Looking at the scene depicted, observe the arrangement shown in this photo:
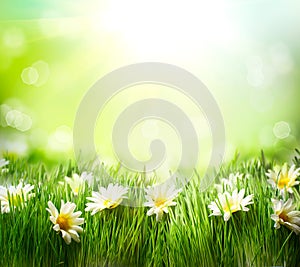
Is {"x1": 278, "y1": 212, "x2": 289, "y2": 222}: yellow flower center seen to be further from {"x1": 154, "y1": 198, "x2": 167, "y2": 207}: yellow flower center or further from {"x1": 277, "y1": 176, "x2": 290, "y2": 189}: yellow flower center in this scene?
{"x1": 154, "y1": 198, "x2": 167, "y2": 207}: yellow flower center

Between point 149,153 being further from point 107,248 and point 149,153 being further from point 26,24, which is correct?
point 26,24

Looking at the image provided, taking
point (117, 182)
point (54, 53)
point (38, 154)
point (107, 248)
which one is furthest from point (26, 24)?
point (107, 248)

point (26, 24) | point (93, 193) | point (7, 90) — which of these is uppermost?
point (26, 24)

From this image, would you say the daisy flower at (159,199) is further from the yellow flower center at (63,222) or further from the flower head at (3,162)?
the flower head at (3,162)

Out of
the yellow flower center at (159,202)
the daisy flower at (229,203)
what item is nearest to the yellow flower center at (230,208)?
the daisy flower at (229,203)

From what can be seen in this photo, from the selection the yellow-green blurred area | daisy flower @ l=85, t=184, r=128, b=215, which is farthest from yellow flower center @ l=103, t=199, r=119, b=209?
the yellow-green blurred area

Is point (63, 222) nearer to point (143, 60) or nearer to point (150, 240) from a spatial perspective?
point (150, 240)

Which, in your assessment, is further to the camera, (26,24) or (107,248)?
(26,24)
